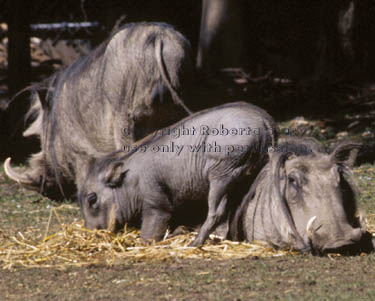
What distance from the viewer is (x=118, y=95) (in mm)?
4871

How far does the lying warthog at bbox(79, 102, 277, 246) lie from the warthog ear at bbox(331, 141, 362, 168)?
1.41 ft

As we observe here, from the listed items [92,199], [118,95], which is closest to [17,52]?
[118,95]

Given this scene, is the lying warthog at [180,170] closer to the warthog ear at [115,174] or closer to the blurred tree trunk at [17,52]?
the warthog ear at [115,174]

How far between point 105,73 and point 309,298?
9.21ft

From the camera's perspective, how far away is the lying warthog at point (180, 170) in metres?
3.87

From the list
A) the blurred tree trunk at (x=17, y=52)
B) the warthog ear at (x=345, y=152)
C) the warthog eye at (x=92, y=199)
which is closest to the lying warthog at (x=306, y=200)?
the warthog ear at (x=345, y=152)

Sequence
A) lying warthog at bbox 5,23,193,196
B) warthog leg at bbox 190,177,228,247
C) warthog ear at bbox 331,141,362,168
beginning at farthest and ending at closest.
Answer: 1. lying warthog at bbox 5,23,193,196
2. warthog leg at bbox 190,177,228,247
3. warthog ear at bbox 331,141,362,168

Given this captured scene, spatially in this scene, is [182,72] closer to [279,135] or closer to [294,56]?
[279,135]

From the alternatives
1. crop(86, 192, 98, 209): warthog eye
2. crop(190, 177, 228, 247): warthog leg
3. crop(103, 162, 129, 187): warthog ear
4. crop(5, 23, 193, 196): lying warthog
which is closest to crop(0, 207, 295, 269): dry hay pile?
crop(190, 177, 228, 247): warthog leg

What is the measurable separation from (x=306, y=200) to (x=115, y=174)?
126 cm

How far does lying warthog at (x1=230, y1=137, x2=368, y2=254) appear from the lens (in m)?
3.42

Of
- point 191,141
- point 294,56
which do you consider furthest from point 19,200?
point 294,56

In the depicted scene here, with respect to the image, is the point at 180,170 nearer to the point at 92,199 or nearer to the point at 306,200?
the point at 92,199

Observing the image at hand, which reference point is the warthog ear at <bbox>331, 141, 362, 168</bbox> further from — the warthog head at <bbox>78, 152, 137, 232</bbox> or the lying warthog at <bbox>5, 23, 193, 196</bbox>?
the lying warthog at <bbox>5, 23, 193, 196</bbox>
